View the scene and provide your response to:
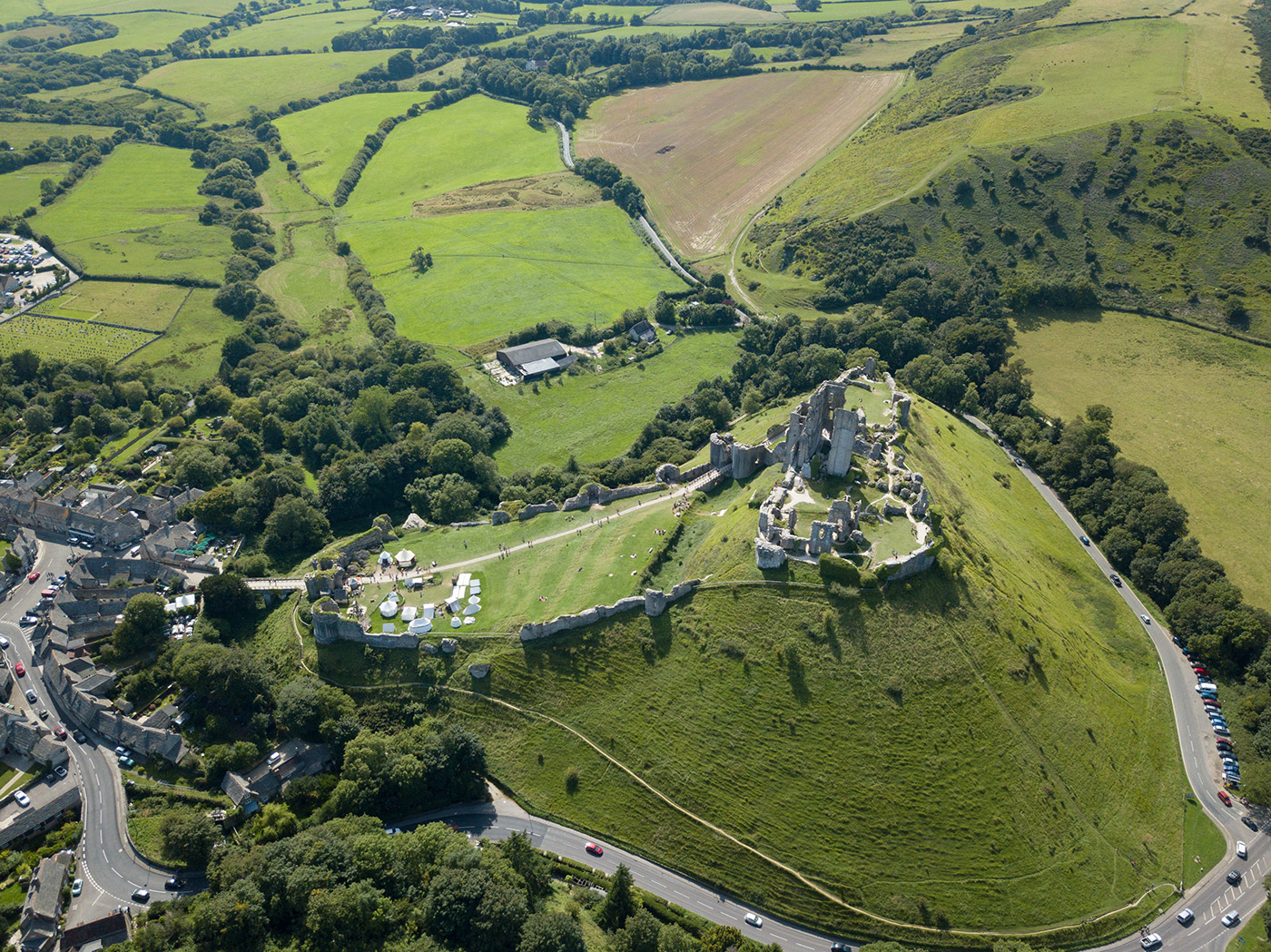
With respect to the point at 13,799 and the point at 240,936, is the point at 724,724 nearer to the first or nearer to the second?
the point at 240,936

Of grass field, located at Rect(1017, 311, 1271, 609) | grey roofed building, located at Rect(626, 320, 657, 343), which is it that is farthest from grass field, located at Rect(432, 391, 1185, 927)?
grey roofed building, located at Rect(626, 320, 657, 343)

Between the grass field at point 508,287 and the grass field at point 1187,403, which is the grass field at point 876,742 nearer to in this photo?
the grass field at point 1187,403

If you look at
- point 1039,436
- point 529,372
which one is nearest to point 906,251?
point 1039,436

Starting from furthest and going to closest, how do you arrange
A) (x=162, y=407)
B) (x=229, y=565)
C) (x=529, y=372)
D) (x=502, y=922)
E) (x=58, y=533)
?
(x=529, y=372) < (x=162, y=407) < (x=58, y=533) < (x=229, y=565) < (x=502, y=922)

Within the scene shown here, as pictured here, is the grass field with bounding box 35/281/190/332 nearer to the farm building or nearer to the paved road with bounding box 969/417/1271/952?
the farm building

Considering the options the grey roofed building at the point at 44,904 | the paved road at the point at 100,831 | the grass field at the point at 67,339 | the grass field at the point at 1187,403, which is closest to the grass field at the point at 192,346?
the grass field at the point at 67,339

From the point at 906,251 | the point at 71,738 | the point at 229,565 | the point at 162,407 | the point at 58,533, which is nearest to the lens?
the point at 71,738

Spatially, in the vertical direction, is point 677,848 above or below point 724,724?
below
